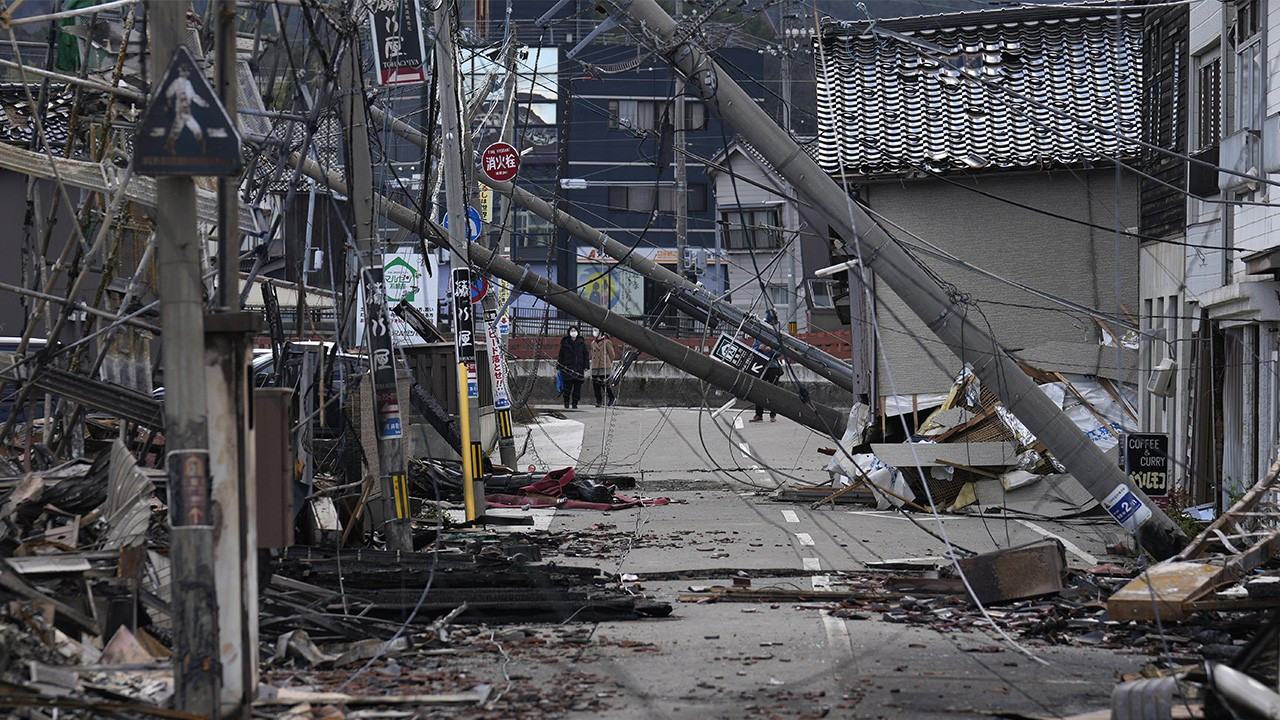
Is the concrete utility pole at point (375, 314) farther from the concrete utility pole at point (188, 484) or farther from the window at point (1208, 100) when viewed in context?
the window at point (1208, 100)

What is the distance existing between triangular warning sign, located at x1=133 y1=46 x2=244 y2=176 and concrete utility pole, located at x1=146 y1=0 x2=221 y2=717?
389 mm

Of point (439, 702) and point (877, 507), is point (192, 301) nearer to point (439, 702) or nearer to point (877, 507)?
point (439, 702)

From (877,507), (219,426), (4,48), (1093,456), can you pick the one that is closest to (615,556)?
(1093,456)

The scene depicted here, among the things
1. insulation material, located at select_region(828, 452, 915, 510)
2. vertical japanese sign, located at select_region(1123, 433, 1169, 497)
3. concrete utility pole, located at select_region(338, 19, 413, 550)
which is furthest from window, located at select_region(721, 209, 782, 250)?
concrete utility pole, located at select_region(338, 19, 413, 550)

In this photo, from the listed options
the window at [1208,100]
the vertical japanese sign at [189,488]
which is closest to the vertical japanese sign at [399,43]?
the window at [1208,100]

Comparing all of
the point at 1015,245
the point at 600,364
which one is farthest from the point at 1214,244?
the point at 600,364

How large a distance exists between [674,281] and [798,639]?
14.7m

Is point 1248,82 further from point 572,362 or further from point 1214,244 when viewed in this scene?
point 572,362

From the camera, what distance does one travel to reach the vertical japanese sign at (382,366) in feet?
47.6

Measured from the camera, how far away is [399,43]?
17.2m

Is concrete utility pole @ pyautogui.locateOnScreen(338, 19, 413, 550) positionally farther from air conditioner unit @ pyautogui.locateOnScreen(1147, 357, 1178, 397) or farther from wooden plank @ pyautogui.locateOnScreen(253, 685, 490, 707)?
air conditioner unit @ pyautogui.locateOnScreen(1147, 357, 1178, 397)

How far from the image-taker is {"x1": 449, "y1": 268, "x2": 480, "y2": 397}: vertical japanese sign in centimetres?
1803

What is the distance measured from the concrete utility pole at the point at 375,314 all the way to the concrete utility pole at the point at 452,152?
Result: 8.55 ft

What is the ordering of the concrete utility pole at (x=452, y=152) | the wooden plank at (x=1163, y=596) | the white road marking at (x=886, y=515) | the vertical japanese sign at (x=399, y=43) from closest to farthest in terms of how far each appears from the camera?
the wooden plank at (x=1163, y=596), the vertical japanese sign at (x=399, y=43), the concrete utility pole at (x=452, y=152), the white road marking at (x=886, y=515)
